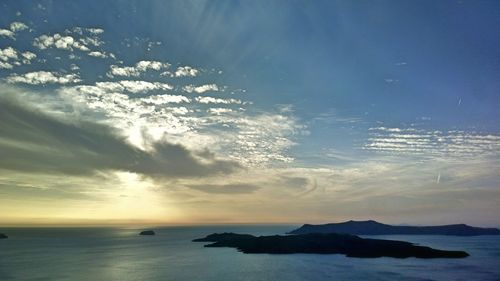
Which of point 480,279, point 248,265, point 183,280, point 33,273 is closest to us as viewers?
point 183,280

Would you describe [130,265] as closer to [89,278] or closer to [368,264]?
[89,278]

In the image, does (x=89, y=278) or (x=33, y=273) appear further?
(x=33, y=273)

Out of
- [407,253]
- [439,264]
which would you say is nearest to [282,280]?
[439,264]

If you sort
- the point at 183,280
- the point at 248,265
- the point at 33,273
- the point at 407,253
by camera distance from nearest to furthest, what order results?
the point at 183,280 < the point at 33,273 < the point at 248,265 < the point at 407,253

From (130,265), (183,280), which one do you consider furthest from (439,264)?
(130,265)

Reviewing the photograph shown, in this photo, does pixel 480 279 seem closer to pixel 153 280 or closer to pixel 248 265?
pixel 248 265

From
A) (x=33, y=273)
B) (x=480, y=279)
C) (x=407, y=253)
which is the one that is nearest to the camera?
(x=480, y=279)
